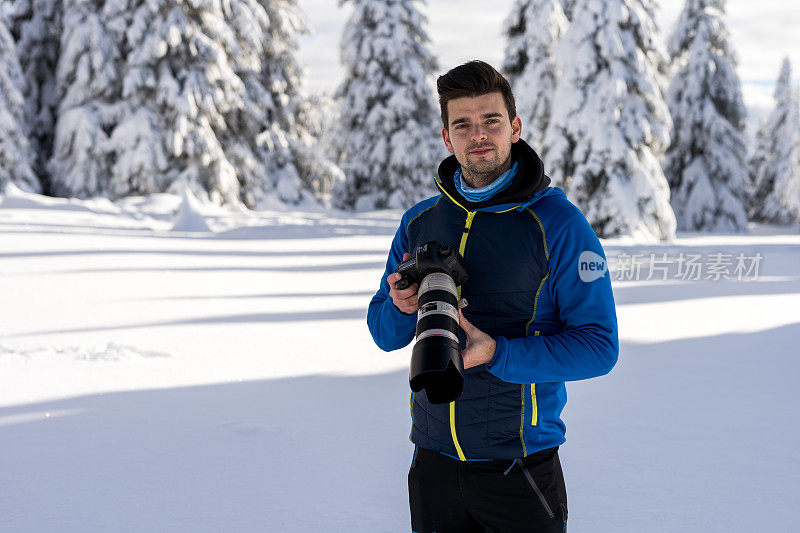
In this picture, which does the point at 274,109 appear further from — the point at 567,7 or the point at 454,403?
the point at 454,403

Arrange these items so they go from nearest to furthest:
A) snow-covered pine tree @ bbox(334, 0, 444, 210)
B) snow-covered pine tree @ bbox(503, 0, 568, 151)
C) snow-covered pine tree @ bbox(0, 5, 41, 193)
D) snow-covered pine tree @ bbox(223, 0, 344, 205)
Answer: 1. snow-covered pine tree @ bbox(503, 0, 568, 151)
2. snow-covered pine tree @ bbox(0, 5, 41, 193)
3. snow-covered pine tree @ bbox(223, 0, 344, 205)
4. snow-covered pine tree @ bbox(334, 0, 444, 210)

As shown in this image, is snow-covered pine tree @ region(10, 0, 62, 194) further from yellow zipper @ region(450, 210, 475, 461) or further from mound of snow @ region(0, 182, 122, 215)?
yellow zipper @ region(450, 210, 475, 461)

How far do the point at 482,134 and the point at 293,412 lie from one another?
11.0 feet

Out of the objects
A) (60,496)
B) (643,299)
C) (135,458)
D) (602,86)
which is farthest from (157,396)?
(602,86)

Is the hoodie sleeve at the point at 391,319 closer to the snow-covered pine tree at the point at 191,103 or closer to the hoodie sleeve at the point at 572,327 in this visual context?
the hoodie sleeve at the point at 572,327

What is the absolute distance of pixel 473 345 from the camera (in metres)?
1.58

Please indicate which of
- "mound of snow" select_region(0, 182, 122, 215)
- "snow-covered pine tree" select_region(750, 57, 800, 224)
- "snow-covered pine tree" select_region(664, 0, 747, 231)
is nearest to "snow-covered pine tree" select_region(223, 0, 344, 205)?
"mound of snow" select_region(0, 182, 122, 215)

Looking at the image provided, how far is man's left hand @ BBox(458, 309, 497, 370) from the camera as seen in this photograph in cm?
157

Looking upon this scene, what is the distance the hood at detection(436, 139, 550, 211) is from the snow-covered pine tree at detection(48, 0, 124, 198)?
932 inches

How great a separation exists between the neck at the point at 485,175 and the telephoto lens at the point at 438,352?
0.41 metres

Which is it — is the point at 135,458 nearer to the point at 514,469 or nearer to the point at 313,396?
the point at 313,396

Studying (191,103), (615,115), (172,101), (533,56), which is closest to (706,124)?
(533,56)

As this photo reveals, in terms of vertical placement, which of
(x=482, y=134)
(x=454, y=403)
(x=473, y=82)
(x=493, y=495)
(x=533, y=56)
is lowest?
(x=493, y=495)

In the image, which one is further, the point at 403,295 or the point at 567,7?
the point at 567,7
